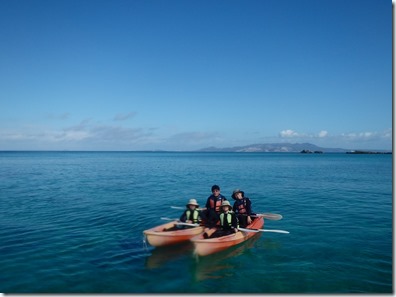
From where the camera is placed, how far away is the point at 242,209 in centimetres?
1525

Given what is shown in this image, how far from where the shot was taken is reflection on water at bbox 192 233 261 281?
1083 cm

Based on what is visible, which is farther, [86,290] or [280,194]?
[280,194]

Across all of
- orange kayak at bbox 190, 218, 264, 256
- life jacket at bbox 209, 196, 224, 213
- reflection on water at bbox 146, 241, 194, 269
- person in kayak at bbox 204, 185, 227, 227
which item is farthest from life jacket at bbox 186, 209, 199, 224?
reflection on water at bbox 146, 241, 194, 269

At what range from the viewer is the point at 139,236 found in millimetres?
15297

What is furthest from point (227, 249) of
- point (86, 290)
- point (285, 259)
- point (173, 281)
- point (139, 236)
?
point (86, 290)

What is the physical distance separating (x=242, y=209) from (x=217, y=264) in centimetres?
413

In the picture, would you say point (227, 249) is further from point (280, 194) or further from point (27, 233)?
point (280, 194)

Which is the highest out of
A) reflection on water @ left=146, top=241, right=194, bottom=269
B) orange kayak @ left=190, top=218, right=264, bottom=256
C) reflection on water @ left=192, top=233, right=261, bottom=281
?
orange kayak @ left=190, top=218, right=264, bottom=256

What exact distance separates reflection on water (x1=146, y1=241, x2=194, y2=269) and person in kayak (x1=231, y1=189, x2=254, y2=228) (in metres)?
3.25

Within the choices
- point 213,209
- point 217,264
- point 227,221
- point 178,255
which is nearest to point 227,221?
point 227,221

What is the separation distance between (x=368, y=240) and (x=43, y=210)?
71.2 ft

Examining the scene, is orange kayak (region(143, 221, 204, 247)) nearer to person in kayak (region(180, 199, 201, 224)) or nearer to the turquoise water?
the turquoise water

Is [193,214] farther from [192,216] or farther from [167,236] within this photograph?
[167,236]

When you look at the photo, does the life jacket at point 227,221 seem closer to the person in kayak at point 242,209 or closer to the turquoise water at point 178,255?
the turquoise water at point 178,255
